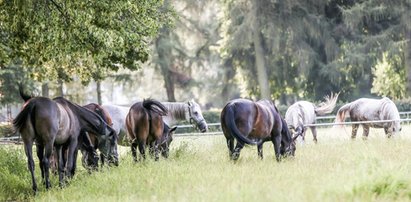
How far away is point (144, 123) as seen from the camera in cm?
1403

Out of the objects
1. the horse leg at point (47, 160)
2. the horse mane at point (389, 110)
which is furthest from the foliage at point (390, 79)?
the horse leg at point (47, 160)

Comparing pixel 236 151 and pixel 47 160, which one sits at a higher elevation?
pixel 47 160

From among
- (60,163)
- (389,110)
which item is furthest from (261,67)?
(60,163)

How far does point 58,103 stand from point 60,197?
96.5 inches

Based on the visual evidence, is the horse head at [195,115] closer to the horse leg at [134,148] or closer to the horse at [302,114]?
the horse leg at [134,148]

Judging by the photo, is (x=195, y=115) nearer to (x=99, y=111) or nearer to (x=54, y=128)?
(x=99, y=111)

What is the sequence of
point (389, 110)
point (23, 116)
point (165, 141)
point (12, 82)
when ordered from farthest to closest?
1. point (12, 82)
2. point (389, 110)
3. point (165, 141)
4. point (23, 116)

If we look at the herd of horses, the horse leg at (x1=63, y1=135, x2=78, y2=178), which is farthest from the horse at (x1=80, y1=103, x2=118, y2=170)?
the horse leg at (x1=63, y1=135, x2=78, y2=178)

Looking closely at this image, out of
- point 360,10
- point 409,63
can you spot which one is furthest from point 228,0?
point 409,63

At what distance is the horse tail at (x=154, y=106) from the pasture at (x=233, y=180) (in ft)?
3.63

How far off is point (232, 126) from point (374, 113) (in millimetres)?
9851

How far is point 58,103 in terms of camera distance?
39.0 feet

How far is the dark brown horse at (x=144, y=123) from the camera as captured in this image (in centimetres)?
1403

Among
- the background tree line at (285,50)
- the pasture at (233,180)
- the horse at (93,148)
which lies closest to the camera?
the pasture at (233,180)
